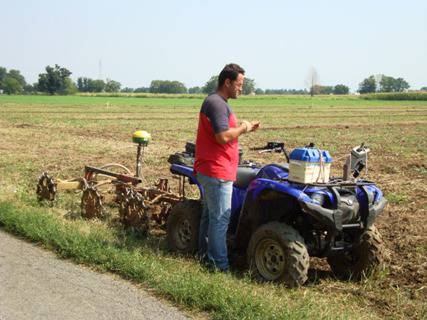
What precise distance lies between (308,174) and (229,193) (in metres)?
0.81

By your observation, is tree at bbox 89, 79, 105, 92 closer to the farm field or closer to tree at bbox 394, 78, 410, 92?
tree at bbox 394, 78, 410, 92

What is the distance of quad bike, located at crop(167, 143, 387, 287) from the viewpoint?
15.7ft

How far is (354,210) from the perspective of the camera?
4.91 metres

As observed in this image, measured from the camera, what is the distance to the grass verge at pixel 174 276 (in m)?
4.08

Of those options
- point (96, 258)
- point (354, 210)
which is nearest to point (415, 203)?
point (354, 210)

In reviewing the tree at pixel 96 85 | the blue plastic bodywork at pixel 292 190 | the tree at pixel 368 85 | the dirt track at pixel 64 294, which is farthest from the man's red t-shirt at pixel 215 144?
the tree at pixel 96 85

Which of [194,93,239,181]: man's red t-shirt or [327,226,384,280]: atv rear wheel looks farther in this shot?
[327,226,384,280]: atv rear wheel

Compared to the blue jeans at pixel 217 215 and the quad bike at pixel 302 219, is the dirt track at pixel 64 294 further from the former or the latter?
the quad bike at pixel 302 219

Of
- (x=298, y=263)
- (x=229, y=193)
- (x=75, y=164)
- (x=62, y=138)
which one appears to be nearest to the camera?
(x=298, y=263)

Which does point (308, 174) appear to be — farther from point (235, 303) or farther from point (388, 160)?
point (388, 160)

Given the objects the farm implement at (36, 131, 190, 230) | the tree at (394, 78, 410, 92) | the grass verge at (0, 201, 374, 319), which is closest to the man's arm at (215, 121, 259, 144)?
the grass verge at (0, 201, 374, 319)

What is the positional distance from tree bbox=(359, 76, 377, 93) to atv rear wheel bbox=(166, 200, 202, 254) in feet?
489

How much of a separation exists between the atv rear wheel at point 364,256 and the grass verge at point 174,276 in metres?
0.62

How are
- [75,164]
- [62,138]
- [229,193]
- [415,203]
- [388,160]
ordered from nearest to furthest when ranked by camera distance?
[229,193] → [415,203] → [75,164] → [388,160] → [62,138]
